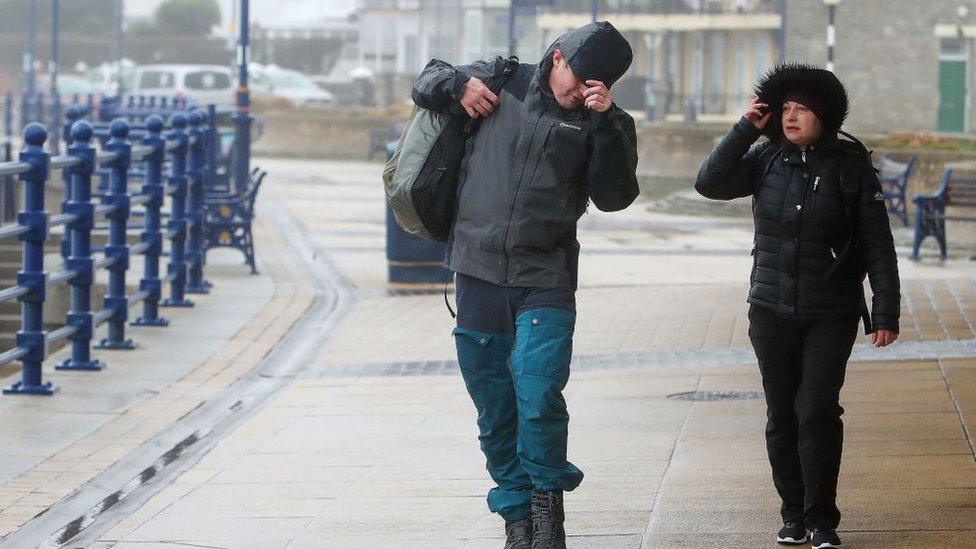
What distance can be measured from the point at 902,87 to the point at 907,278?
41.7m

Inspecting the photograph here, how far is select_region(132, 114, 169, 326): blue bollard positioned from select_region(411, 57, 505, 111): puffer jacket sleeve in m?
6.76

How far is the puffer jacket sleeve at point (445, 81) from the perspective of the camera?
5.61 m

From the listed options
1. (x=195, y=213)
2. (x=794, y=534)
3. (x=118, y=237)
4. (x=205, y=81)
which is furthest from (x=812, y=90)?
(x=205, y=81)

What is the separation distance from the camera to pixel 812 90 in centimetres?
568

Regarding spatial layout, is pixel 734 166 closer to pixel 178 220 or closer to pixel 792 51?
pixel 178 220

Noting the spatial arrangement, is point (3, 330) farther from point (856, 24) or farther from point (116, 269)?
point (856, 24)

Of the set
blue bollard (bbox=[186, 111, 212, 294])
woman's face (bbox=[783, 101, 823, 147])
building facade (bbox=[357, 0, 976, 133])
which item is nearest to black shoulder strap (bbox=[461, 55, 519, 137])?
woman's face (bbox=[783, 101, 823, 147])

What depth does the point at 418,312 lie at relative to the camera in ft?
43.2

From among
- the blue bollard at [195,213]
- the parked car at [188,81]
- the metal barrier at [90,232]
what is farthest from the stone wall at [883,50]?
the metal barrier at [90,232]

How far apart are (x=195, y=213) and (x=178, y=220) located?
65 cm

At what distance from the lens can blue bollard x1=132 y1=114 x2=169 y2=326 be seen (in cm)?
1220

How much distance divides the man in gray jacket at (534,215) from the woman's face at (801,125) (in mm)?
514

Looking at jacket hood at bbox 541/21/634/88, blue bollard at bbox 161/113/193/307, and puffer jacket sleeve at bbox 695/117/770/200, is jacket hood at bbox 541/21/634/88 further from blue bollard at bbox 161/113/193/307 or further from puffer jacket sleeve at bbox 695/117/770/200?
blue bollard at bbox 161/113/193/307

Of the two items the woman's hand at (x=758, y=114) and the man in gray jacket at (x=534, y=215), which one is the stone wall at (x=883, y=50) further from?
the man in gray jacket at (x=534, y=215)
